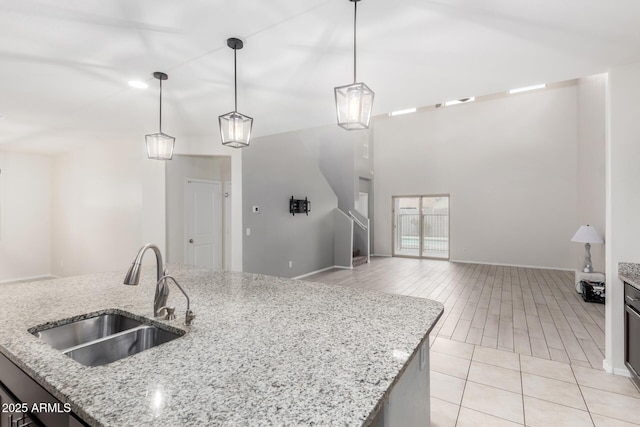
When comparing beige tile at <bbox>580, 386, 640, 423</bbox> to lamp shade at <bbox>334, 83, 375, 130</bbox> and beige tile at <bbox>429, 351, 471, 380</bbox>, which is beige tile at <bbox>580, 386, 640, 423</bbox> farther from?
lamp shade at <bbox>334, 83, 375, 130</bbox>

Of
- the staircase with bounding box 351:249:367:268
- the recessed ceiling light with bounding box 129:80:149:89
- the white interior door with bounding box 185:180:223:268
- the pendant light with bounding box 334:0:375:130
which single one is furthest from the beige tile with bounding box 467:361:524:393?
the staircase with bounding box 351:249:367:268

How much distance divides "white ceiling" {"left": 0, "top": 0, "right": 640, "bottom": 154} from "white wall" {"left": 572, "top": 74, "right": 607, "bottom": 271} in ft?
11.1

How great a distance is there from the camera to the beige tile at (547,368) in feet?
8.23

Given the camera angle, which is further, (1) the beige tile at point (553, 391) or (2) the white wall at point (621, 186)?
(2) the white wall at point (621, 186)

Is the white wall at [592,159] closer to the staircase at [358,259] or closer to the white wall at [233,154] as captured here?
the staircase at [358,259]

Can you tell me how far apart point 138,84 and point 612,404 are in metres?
4.47

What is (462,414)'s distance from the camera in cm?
208

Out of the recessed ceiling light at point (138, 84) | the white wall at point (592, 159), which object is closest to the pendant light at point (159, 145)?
the recessed ceiling light at point (138, 84)

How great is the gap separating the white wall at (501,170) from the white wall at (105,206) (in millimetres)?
6917

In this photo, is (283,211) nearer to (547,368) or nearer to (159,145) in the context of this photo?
(159,145)

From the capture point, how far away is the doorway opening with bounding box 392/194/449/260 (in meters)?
8.84

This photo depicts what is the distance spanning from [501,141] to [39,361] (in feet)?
30.1

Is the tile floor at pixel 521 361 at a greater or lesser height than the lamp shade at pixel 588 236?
lesser

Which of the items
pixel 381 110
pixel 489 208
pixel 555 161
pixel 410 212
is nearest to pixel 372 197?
pixel 410 212
